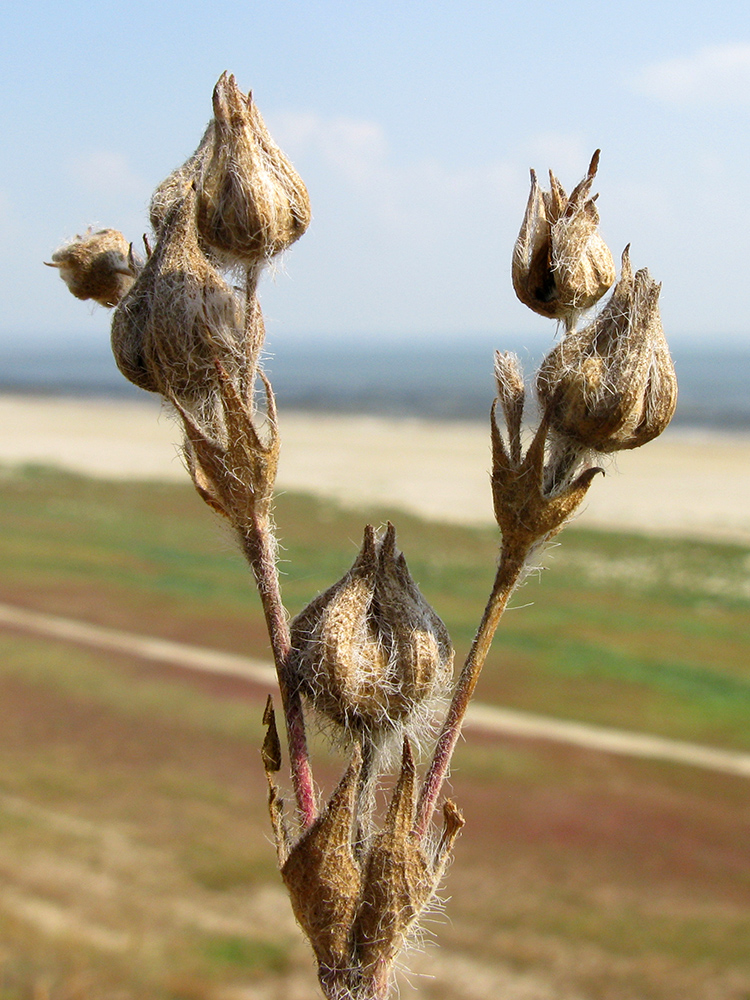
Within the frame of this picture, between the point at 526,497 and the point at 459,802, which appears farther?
the point at 459,802

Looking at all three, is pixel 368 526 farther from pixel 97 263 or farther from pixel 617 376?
pixel 97 263

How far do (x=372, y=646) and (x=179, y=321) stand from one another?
46 centimetres

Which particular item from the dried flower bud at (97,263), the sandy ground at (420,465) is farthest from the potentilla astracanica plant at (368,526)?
the sandy ground at (420,465)

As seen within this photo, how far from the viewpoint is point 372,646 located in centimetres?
124

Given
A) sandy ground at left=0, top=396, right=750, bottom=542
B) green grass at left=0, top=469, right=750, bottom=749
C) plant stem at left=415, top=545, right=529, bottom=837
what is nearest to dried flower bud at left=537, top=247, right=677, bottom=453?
plant stem at left=415, top=545, right=529, bottom=837

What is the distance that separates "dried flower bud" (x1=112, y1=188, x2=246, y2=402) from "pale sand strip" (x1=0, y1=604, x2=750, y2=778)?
8746mm

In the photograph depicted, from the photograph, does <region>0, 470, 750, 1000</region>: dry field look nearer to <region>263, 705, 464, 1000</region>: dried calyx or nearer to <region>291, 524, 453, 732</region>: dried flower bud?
<region>291, 524, 453, 732</region>: dried flower bud

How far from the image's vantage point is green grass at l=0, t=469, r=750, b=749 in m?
13.8

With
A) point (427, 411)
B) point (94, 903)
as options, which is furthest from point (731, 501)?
point (427, 411)

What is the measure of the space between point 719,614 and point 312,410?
1727 inches

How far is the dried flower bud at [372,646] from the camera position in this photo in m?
1.21

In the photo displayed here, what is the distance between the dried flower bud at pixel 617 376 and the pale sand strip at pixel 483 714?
8.67 metres

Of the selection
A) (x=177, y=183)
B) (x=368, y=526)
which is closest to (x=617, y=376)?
(x=368, y=526)

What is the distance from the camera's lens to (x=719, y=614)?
17.3 metres
